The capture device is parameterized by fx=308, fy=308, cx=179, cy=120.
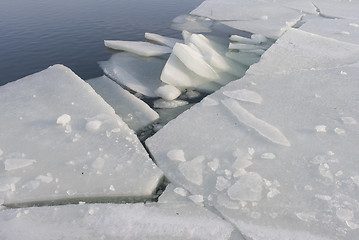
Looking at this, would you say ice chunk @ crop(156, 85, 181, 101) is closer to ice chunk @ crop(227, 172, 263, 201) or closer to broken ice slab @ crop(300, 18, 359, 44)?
ice chunk @ crop(227, 172, 263, 201)

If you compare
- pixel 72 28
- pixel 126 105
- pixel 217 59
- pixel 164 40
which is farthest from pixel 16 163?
pixel 72 28

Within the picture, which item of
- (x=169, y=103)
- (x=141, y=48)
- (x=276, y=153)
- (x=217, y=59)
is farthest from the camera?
(x=141, y=48)

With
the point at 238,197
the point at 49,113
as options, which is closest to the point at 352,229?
the point at 238,197

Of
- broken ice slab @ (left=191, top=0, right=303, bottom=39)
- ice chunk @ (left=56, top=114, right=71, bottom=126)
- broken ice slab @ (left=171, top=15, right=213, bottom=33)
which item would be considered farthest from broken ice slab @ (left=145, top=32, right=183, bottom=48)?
ice chunk @ (left=56, top=114, right=71, bottom=126)

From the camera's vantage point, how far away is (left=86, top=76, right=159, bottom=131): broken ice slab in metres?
3.52

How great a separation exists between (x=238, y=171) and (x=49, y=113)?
2.16m

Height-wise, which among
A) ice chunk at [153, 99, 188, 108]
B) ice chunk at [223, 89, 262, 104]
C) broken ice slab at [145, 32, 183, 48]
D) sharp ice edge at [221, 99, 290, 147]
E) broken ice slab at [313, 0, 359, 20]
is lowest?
ice chunk at [153, 99, 188, 108]

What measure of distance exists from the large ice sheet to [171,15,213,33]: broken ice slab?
130 inches

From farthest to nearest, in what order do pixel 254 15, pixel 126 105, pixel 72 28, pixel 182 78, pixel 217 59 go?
1. pixel 254 15
2. pixel 72 28
3. pixel 217 59
4. pixel 182 78
5. pixel 126 105

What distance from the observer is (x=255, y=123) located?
310cm

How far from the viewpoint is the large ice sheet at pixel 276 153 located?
2.16m

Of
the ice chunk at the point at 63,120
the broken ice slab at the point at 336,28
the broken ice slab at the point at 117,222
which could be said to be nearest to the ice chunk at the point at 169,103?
the ice chunk at the point at 63,120

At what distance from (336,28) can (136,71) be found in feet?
13.2

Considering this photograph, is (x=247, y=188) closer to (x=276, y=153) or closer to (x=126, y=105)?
(x=276, y=153)
